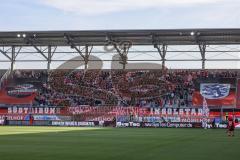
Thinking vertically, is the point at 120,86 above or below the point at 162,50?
below

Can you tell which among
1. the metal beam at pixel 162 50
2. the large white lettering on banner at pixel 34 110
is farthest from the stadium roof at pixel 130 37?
the large white lettering on banner at pixel 34 110

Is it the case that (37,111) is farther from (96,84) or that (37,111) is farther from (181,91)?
(181,91)

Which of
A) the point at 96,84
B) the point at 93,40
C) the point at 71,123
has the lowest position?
the point at 71,123

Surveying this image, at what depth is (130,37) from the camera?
67125 mm

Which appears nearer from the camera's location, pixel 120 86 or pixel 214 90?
pixel 214 90

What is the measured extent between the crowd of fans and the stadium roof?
6.26 metres

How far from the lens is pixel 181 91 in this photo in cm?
7138

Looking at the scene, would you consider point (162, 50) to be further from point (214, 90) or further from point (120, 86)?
point (214, 90)

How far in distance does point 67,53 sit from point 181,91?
52.5 ft

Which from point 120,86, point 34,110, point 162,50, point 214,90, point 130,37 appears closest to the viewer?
point 130,37

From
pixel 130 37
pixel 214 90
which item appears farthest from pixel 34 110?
pixel 214 90

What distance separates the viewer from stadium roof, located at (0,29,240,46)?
6438 centimetres

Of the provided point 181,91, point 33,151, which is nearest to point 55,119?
point 181,91

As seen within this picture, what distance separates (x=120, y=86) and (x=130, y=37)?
977cm
